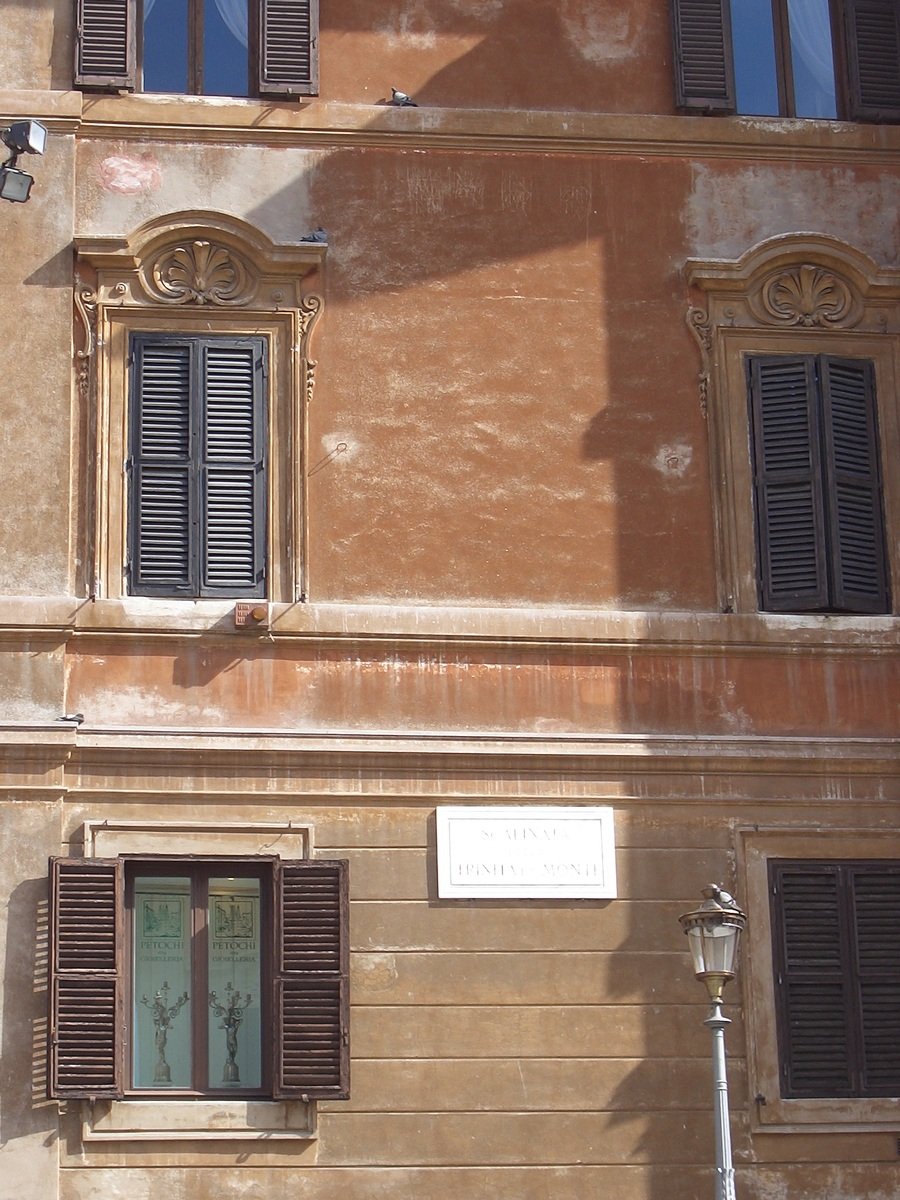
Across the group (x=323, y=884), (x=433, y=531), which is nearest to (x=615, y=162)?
(x=433, y=531)

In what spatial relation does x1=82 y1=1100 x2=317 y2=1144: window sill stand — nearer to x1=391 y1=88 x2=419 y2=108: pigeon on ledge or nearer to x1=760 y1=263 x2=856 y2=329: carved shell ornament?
x1=760 y1=263 x2=856 y2=329: carved shell ornament

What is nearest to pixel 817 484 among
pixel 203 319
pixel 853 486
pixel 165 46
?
pixel 853 486

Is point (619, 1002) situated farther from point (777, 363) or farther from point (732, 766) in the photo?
point (777, 363)

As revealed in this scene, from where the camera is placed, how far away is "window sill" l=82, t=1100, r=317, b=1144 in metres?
15.2

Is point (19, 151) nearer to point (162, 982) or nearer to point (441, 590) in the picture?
point (441, 590)

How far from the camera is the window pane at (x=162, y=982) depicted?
15523mm

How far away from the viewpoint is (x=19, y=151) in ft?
53.6

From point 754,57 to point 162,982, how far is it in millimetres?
8584

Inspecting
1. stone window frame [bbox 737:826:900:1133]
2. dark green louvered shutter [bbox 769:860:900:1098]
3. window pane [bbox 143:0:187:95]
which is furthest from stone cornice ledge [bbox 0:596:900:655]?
window pane [bbox 143:0:187:95]

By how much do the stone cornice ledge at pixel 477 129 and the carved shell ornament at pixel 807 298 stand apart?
3.21 feet

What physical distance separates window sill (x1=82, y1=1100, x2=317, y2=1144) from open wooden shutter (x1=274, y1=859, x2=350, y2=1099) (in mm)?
173

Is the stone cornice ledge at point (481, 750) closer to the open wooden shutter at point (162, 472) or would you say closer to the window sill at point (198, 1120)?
the open wooden shutter at point (162, 472)

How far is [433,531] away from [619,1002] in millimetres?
3600

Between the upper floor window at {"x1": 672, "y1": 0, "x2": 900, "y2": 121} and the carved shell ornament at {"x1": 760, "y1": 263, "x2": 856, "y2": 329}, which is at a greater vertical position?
the upper floor window at {"x1": 672, "y1": 0, "x2": 900, "y2": 121}
